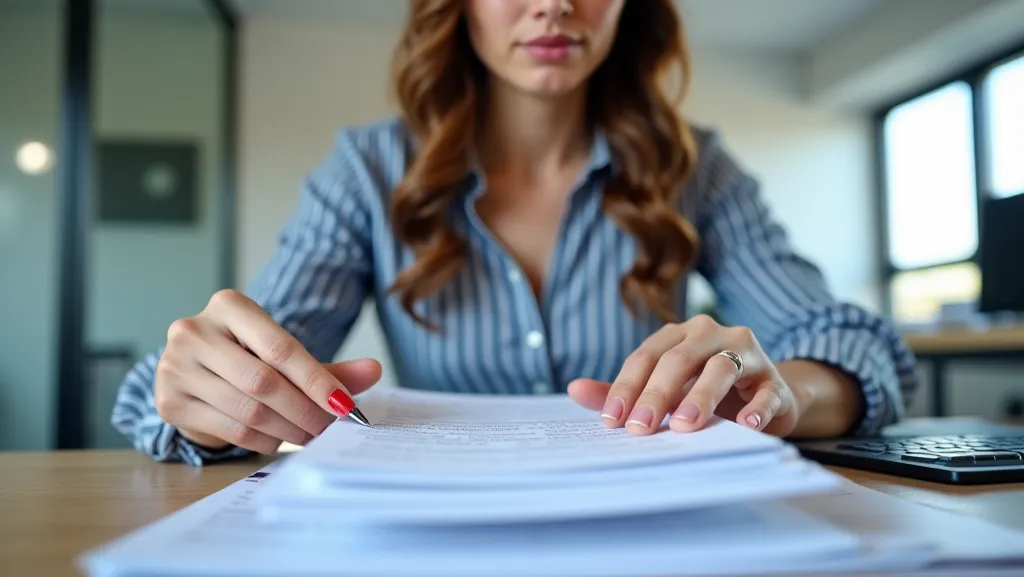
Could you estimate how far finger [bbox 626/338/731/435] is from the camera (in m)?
0.39

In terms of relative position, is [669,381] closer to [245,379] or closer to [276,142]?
[245,379]

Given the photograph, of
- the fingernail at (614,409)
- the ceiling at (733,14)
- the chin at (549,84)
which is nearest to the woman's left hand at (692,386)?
the fingernail at (614,409)

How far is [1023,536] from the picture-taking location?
0.94ft

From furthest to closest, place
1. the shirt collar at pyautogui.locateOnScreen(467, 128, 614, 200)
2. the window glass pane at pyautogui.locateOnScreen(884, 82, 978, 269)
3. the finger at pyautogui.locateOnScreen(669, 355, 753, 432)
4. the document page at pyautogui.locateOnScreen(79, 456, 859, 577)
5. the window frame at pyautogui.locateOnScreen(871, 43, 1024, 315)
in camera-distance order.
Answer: the window glass pane at pyautogui.locateOnScreen(884, 82, 978, 269) < the window frame at pyautogui.locateOnScreen(871, 43, 1024, 315) < the shirt collar at pyautogui.locateOnScreen(467, 128, 614, 200) < the finger at pyautogui.locateOnScreen(669, 355, 753, 432) < the document page at pyautogui.locateOnScreen(79, 456, 859, 577)

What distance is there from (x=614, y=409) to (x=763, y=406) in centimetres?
12

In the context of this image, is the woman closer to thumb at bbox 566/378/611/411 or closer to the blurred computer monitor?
thumb at bbox 566/378/611/411

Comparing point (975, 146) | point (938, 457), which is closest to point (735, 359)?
point (938, 457)

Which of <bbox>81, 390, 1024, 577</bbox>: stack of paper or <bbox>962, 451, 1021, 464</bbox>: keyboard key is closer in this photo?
<bbox>81, 390, 1024, 577</bbox>: stack of paper

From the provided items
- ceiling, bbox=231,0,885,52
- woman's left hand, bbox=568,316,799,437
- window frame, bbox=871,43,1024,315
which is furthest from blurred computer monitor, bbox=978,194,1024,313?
ceiling, bbox=231,0,885,52

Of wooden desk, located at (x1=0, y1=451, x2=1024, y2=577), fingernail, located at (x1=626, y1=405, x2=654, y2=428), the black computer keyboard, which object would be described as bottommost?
wooden desk, located at (x1=0, y1=451, x2=1024, y2=577)

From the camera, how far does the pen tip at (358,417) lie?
16.7 inches

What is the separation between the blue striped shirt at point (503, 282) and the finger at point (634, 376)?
37 cm

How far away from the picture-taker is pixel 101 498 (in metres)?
0.44

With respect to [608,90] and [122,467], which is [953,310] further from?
[122,467]
